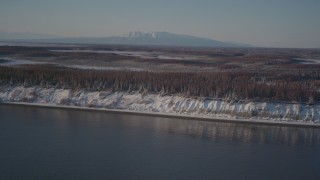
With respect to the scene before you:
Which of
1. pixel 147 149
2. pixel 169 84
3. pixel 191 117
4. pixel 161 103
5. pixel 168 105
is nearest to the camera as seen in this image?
pixel 147 149

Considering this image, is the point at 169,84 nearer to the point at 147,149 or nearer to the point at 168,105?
the point at 168,105

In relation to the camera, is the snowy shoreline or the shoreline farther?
the snowy shoreline

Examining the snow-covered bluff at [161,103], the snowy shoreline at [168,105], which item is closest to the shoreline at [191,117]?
the snowy shoreline at [168,105]

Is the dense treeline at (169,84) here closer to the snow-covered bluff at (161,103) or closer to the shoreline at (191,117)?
the snow-covered bluff at (161,103)

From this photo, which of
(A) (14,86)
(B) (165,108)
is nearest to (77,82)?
(A) (14,86)

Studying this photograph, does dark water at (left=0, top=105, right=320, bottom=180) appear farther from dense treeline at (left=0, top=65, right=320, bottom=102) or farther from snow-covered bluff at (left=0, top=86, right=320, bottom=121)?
dense treeline at (left=0, top=65, right=320, bottom=102)

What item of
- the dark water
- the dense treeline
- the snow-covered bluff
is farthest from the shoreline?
the dense treeline

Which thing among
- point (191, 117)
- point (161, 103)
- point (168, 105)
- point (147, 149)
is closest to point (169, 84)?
point (161, 103)
